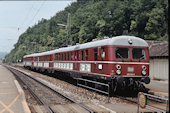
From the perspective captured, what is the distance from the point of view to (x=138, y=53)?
501 inches

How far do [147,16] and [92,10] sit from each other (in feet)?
97.7

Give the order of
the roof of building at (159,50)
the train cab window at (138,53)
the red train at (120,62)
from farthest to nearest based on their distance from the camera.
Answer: the roof of building at (159,50) → the train cab window at (138,53) → the red train at (120,62)

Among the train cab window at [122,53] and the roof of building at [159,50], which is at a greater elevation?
the roof of building at [159,50]

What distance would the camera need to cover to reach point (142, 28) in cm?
5553

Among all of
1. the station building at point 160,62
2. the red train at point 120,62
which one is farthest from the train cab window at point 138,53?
the station building at point 160,62

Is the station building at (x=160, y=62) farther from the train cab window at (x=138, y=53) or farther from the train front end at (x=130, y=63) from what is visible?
the train front end at (x=130, y=63)

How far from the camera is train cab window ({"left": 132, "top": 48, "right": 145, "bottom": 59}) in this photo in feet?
41.2

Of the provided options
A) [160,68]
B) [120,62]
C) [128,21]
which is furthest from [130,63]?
[128,21]

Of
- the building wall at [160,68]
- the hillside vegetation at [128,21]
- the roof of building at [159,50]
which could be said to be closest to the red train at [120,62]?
the building wall at [160,68]

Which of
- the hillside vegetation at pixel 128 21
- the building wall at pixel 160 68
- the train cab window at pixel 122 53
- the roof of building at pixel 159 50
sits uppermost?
the hillside vegetation at pixel 128 21

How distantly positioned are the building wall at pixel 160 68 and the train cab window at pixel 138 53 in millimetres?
9080

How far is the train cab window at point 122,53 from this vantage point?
39.9ft

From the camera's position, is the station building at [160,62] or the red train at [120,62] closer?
the red train at [120,62]

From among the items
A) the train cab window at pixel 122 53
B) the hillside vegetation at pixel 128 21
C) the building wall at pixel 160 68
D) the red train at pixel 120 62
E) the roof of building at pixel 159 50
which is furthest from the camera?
the hillside vegetation at pixel 128 21
